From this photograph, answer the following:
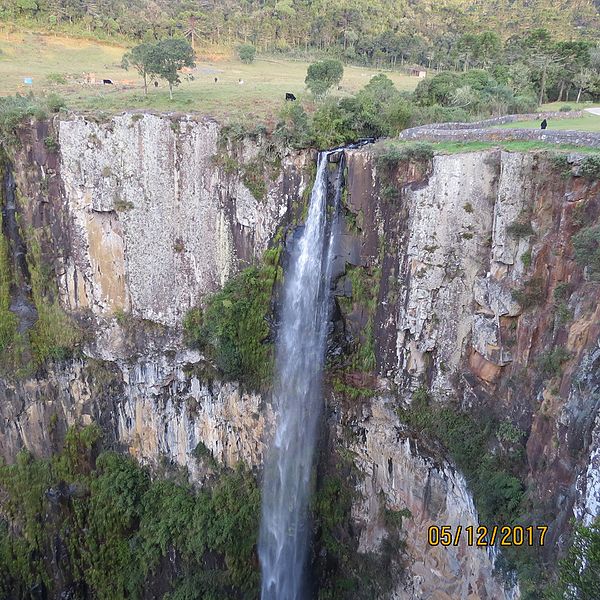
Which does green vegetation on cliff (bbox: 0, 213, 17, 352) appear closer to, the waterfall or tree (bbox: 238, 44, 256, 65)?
the waterfall

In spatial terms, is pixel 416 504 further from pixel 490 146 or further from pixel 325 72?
pixel 325 72

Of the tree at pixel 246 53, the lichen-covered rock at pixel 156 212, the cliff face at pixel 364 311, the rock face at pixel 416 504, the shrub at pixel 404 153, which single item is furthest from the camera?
the tree at pixel 246 53

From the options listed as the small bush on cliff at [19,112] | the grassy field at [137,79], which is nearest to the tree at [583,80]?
the grassy field at [137,79]

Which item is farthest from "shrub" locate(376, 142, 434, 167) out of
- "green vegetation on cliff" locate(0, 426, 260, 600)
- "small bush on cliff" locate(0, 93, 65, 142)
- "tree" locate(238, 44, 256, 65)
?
"tree" locate(238, 44, 256, 65)

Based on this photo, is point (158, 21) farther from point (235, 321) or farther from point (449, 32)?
point (235, 321)
